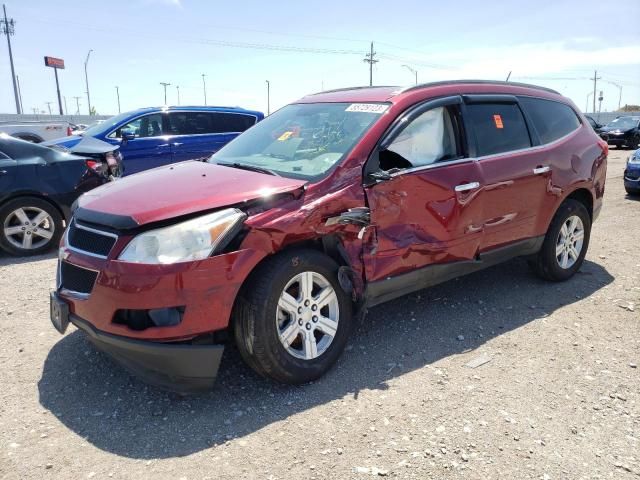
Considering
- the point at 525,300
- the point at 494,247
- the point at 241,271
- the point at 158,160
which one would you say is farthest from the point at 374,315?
the point at 158,160

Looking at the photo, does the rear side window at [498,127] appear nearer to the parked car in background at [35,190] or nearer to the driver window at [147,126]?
the parked car in background at [35,190]

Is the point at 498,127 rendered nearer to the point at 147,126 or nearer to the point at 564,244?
the point at 564,244

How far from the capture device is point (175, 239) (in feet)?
9.07

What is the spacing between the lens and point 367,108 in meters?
3.77

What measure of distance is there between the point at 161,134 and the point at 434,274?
696 cm

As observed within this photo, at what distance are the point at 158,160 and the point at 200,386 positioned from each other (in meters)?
7.02

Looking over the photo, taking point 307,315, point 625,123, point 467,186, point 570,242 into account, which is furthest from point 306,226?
point 625,123

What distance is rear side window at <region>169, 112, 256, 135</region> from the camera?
9.48 metres

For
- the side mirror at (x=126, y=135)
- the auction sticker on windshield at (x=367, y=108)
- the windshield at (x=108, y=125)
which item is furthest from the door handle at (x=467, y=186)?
the windshield at (x=108, y=125)

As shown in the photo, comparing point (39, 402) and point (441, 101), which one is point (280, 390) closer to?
point (39, 402)

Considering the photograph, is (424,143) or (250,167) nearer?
(250,167)

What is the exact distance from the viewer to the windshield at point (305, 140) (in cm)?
349

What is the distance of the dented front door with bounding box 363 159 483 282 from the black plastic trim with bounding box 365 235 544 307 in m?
0.05

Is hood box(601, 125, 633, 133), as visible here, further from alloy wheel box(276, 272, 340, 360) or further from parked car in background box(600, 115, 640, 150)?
alloy wheel box(276, 272, 340, 360)
